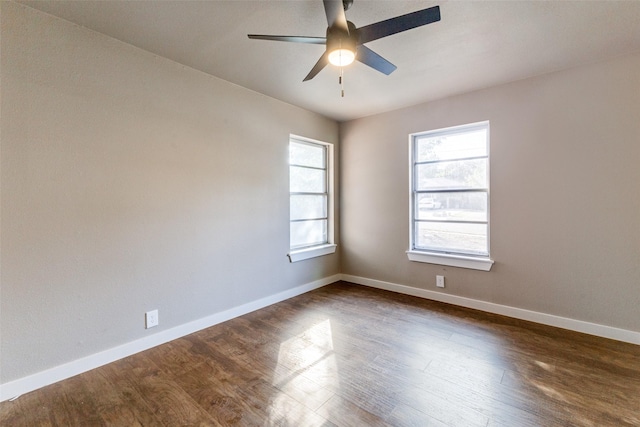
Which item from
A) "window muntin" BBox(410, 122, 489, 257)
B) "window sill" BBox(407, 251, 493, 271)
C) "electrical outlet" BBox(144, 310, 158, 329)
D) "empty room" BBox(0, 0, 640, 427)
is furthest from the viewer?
"window muntin" BBox(410, 122, 489, 257)

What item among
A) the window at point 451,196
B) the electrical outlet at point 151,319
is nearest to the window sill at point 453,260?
the window at point 451,196

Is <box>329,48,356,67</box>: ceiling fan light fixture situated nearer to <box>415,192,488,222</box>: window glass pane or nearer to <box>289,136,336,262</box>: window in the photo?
<box>289,136,336,262</box>: window

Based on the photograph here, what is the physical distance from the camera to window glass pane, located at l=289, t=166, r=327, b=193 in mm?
3797

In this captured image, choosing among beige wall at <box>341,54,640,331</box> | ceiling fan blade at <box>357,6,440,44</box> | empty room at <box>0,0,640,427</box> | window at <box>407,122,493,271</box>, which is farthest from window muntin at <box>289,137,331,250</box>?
ceiling fan blade at <box>357,6,440,44</box>

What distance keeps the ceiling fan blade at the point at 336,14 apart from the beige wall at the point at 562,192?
168 cm

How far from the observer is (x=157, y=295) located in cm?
244

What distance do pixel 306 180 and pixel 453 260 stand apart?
86.9 inches

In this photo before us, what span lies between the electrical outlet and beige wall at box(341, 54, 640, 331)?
3021 millimetres

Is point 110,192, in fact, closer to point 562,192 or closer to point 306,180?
point 306,180

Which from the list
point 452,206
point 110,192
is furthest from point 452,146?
point 110,192

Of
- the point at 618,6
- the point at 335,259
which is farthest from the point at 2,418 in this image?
the point at 618,6

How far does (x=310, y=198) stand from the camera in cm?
408

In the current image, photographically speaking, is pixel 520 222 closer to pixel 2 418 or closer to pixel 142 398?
pixel 142 398

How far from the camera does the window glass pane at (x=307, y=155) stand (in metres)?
3.82
